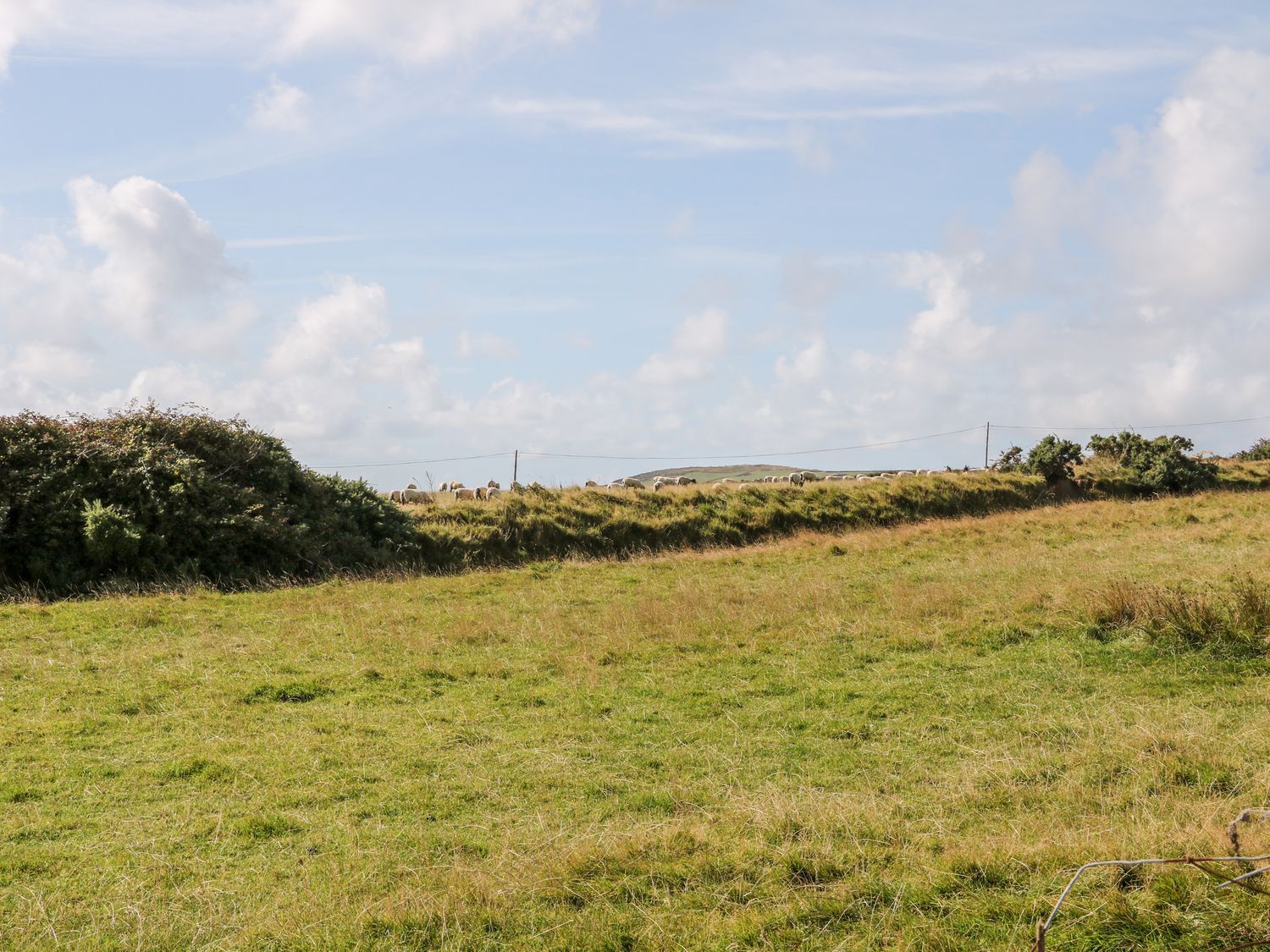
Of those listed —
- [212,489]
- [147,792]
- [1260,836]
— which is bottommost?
[147,792]

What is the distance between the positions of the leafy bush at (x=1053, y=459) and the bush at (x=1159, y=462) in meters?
2.10

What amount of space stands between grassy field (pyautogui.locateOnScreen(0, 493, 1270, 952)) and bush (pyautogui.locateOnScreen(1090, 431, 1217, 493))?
27861mm

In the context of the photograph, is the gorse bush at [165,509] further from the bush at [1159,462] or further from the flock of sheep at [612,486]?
the bush at [1159,462]

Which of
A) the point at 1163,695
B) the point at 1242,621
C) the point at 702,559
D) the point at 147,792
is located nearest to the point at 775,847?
the point at 147,792

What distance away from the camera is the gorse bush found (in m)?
23.6

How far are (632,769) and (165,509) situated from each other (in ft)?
62.1

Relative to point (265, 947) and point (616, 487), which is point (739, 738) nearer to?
point (265, 947)

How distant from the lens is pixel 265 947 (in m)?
6.26

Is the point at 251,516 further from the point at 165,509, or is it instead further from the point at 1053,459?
the point at 1053,459

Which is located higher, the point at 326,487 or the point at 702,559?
the point at 326,487

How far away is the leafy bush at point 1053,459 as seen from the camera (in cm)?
4594

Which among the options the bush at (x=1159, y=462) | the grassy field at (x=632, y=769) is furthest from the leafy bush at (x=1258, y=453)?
the grassy field at (x=632, y=769)

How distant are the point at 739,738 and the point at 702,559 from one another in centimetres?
1593

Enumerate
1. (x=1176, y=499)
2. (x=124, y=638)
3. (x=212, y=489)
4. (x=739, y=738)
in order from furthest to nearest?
(x=1176, y=499) < (x=212, y=489) < (x=124, y=638) < (x=739, y=738)
